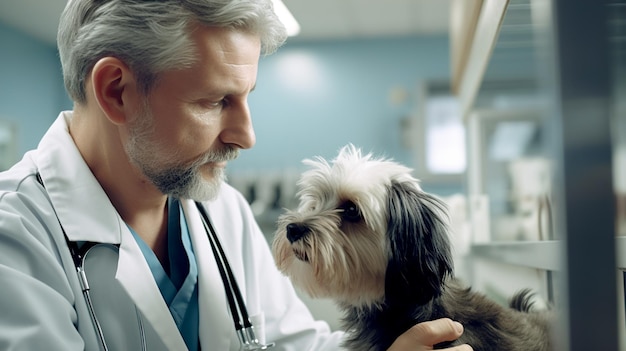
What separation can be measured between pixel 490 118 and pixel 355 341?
1398 mm

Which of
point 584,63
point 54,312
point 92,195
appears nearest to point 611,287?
point 584,63

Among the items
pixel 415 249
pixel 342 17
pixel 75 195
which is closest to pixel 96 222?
pixel 75 195

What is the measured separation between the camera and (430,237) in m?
1.08

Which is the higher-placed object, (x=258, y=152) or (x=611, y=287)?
(x=258, y=152)

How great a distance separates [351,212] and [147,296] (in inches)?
17.2

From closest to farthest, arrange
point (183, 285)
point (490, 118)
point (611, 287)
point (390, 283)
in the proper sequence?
point (611, 287) → point (390, 283) → point (183, 285) → point (490, 118)

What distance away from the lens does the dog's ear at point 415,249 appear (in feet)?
3.37

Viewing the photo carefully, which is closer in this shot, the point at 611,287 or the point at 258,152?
the point at 611,287

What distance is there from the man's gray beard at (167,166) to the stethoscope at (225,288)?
0.53 ft

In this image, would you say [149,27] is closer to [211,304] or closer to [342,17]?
[211,304]

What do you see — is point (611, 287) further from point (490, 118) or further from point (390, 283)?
point (490, 118)

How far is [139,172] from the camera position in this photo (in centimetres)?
120

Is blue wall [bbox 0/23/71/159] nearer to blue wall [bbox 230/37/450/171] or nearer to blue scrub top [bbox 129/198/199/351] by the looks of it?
blue wall [bbox 230/37/450/171]

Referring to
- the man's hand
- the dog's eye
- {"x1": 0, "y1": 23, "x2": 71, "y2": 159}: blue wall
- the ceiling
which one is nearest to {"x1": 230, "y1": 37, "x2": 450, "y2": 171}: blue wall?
the ceiling
